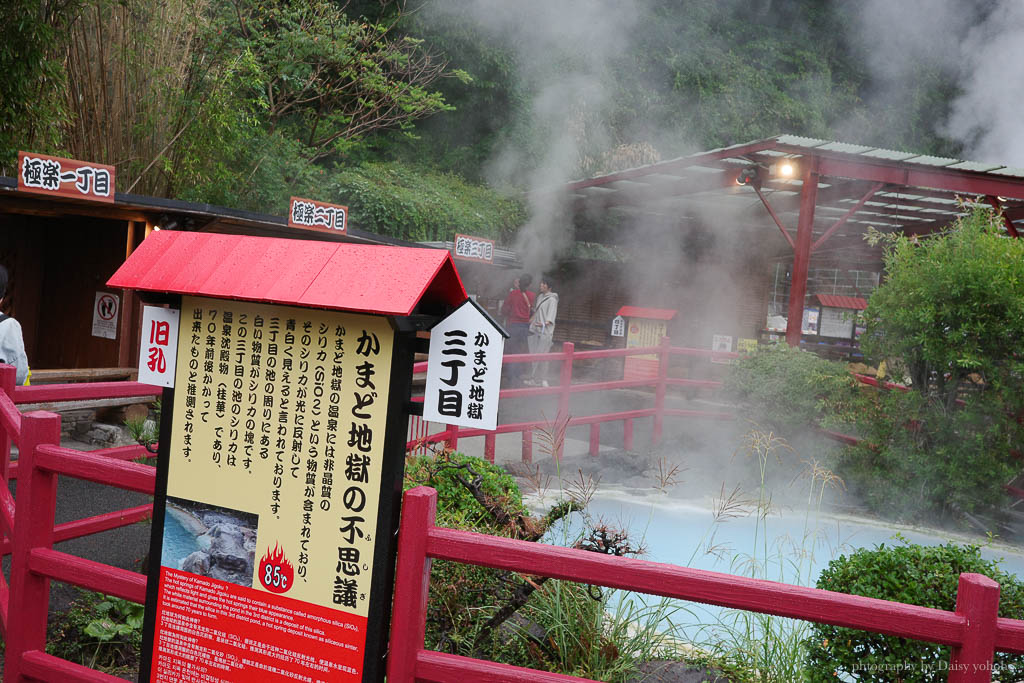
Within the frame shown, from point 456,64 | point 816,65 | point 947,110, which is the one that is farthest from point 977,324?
point 947,110

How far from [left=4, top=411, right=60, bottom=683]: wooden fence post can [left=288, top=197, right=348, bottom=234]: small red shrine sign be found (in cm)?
632

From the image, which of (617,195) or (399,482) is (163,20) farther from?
(399,482)

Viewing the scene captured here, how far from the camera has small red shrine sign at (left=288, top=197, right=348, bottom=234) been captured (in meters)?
8.98

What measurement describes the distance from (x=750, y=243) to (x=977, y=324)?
35.9ft

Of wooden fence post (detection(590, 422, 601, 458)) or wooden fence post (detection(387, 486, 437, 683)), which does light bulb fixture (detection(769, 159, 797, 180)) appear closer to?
wooden fence post (detection(590, 422, 601, 458))

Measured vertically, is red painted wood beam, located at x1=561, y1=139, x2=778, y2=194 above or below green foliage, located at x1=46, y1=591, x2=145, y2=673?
above

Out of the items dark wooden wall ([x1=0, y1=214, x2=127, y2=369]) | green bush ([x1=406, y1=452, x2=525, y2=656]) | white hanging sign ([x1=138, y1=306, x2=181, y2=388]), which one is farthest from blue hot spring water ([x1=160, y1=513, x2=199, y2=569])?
dark wooden wall ([x1=0, y1=214, x2=127, y2=369])

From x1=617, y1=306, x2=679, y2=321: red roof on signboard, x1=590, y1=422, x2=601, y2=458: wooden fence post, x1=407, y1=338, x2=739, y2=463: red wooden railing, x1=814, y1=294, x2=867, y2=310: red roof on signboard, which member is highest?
x1=814, y1=294, x2=867, y2=310: red roof on signboard

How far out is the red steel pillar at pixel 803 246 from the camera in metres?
10.3

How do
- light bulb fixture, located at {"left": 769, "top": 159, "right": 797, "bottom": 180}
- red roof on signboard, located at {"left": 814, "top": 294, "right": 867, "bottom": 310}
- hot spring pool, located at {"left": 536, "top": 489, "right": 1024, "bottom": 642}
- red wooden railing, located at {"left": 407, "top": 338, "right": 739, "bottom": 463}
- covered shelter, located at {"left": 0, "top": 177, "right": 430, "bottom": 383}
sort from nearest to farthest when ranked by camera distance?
1. hot spring pool, located at {"left": 536, "top": 489, "right": 1024, "bottom": 642}
2. red wooden railing, located at {"left": 407, "top": 338, "right": 739, "bottom": 463}
3. covered shelter, located at {"left": 0, "top": 177, "right": 430, "bottom": 383}
4. light bulb fixture, located at {"left": 769, "top": 159, "right": 797, "bottom": 180}
5. red roof on signboard, located at {"left": 814, "top": 294, "right": 867, "bottom": 310}

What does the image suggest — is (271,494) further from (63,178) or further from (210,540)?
(63,178)

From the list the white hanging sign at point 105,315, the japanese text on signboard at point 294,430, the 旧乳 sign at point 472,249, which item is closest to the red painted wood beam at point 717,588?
the japanese text on signboard at point 294,430

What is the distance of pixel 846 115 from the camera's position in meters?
27.5

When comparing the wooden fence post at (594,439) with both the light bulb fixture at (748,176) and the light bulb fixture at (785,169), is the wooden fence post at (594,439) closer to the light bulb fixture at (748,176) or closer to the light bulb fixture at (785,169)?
the light bulb fixture at (785,169)
